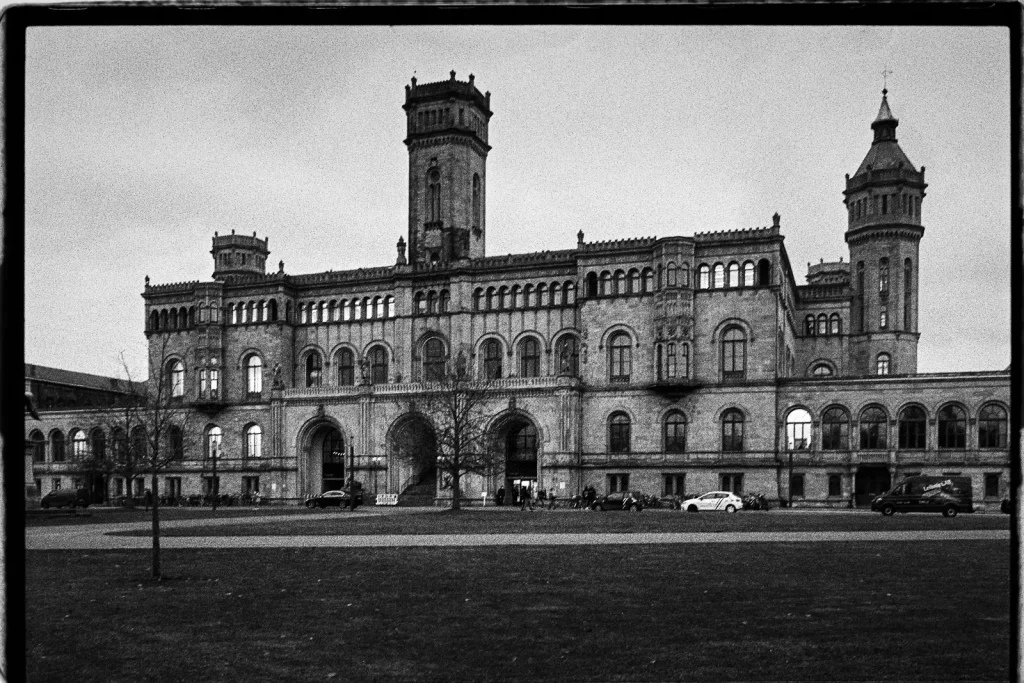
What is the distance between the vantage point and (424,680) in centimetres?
973

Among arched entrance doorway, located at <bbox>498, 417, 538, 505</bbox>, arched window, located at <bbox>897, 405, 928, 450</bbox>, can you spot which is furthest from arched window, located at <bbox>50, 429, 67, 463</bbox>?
arched window, located at <bbox>897, 405, 928, 450</bbox>

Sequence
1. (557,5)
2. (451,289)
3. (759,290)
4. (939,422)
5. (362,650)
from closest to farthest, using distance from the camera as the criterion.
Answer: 1. (557,5)
2. (362,650)
3. (939,422)
4. (759,290)
5. (451,289)

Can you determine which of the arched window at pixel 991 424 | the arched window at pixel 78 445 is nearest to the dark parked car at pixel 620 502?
the arched window at pixel 991 424

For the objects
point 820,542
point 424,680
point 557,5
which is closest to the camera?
point 557,5

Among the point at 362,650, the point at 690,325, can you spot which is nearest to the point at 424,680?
the point at 362,650

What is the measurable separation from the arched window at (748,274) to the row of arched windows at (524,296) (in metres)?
12.1

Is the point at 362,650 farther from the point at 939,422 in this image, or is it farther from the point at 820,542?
the point at 939,422

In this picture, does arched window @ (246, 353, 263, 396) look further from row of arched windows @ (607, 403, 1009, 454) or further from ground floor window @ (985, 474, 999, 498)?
ground floor window @ (985, 474, 999, 498)

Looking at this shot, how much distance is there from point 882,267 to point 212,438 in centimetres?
5451

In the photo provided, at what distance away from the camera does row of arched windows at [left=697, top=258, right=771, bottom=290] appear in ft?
193

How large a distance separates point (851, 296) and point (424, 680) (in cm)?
7281

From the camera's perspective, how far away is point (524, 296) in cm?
6588

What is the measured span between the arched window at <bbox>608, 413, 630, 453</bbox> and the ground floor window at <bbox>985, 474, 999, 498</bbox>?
21.1 metres

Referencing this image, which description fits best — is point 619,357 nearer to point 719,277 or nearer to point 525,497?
point 719,277
